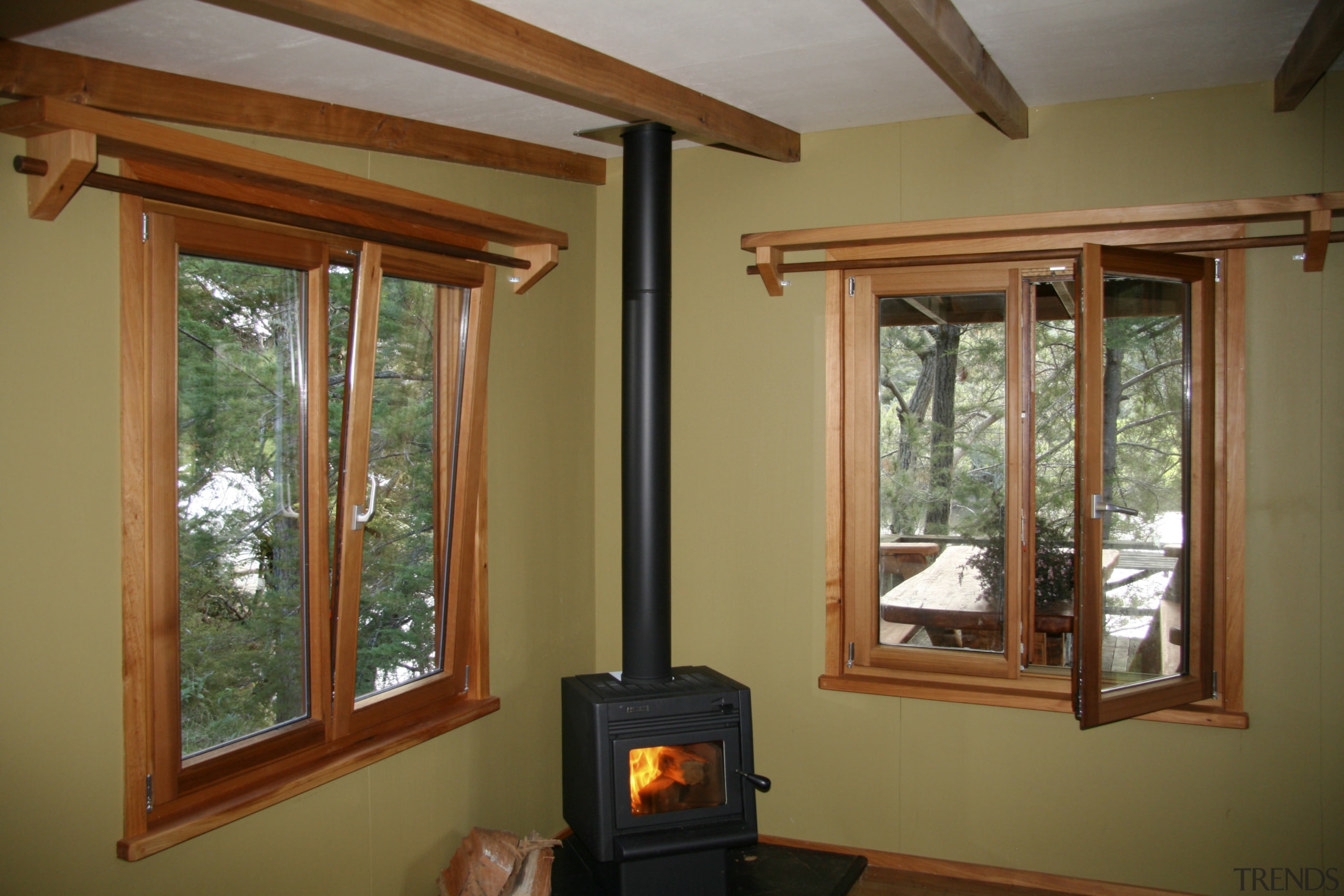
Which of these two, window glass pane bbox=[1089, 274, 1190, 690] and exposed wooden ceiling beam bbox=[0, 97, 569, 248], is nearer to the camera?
exposed wooden ceiling beam bbox=[0, 97, 569, 248]

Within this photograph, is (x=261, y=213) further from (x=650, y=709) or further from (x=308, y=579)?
(x=650, y=709)

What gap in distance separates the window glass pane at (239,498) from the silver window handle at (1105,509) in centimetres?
255

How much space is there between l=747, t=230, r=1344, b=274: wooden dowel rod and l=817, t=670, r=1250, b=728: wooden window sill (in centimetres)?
160

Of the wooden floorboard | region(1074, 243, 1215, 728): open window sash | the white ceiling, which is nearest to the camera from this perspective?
the white ceiling

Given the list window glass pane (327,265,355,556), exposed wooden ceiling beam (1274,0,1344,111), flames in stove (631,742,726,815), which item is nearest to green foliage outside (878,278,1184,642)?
exposed wooden ceiling beam (1274,0,1344,111)

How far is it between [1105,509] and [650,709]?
1.70 meters

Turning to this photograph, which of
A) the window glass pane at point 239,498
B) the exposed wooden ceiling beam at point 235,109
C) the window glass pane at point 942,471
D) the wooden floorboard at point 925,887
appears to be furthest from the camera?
the window glass pane at point 942,471

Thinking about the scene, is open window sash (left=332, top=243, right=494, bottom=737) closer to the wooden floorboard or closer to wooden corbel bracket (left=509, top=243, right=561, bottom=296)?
wooden corbel bracket (left=509, top=243, right=561, bottom=296)

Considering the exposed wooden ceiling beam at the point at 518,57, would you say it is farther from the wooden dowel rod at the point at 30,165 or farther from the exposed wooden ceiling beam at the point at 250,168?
the wooden dowel rod at the point at 30,165

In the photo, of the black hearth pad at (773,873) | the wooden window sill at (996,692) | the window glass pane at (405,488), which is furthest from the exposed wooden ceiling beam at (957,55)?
the black hearth pad at (773,873)

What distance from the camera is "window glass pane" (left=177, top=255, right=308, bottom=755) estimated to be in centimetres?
254

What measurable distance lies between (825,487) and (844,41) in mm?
1733

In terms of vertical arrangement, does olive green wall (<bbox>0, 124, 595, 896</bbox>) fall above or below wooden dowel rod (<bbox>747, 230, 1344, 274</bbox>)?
below

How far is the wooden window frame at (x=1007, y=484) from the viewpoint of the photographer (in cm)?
330
